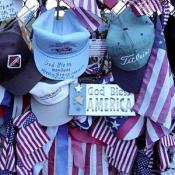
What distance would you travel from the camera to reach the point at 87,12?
1538 mm

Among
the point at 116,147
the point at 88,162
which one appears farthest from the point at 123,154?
the point at 88,162

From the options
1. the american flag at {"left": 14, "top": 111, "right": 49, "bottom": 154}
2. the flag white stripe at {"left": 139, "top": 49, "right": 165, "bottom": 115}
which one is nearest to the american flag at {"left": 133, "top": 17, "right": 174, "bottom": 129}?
the flag white stripe at {"left": 139, "top": 49, "right": 165, "bottom": 115}

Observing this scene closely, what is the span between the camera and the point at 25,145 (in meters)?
1.68

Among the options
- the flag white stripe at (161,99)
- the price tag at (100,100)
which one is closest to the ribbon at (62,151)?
the price tag at (100,100)

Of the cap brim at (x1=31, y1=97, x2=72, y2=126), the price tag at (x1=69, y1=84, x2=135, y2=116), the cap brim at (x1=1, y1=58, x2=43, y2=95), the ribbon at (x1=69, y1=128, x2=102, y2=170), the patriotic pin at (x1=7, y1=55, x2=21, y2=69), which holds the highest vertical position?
the patriotic pin at (x1=7, y1=55, x2=21, y2=69)

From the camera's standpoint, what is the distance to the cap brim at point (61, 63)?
1572 mm

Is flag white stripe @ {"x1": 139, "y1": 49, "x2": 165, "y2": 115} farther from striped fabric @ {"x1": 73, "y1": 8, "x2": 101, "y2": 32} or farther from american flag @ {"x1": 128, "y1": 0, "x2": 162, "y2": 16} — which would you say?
striped fabric @ {"x1": 73, "y1": 8, "x2": 101, "y2": 32}

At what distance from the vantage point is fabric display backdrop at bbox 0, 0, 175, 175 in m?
1.56

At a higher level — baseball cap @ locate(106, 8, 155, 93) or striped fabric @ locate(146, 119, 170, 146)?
baseball cap @ locate(106, 8, 155, 93)

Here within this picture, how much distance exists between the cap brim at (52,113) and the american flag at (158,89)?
0.25 m

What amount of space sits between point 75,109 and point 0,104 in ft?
0.89

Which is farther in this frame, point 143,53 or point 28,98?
point 28,98

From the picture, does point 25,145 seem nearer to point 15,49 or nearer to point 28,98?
point 28,98

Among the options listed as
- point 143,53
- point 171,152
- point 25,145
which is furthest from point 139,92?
point 25,145
